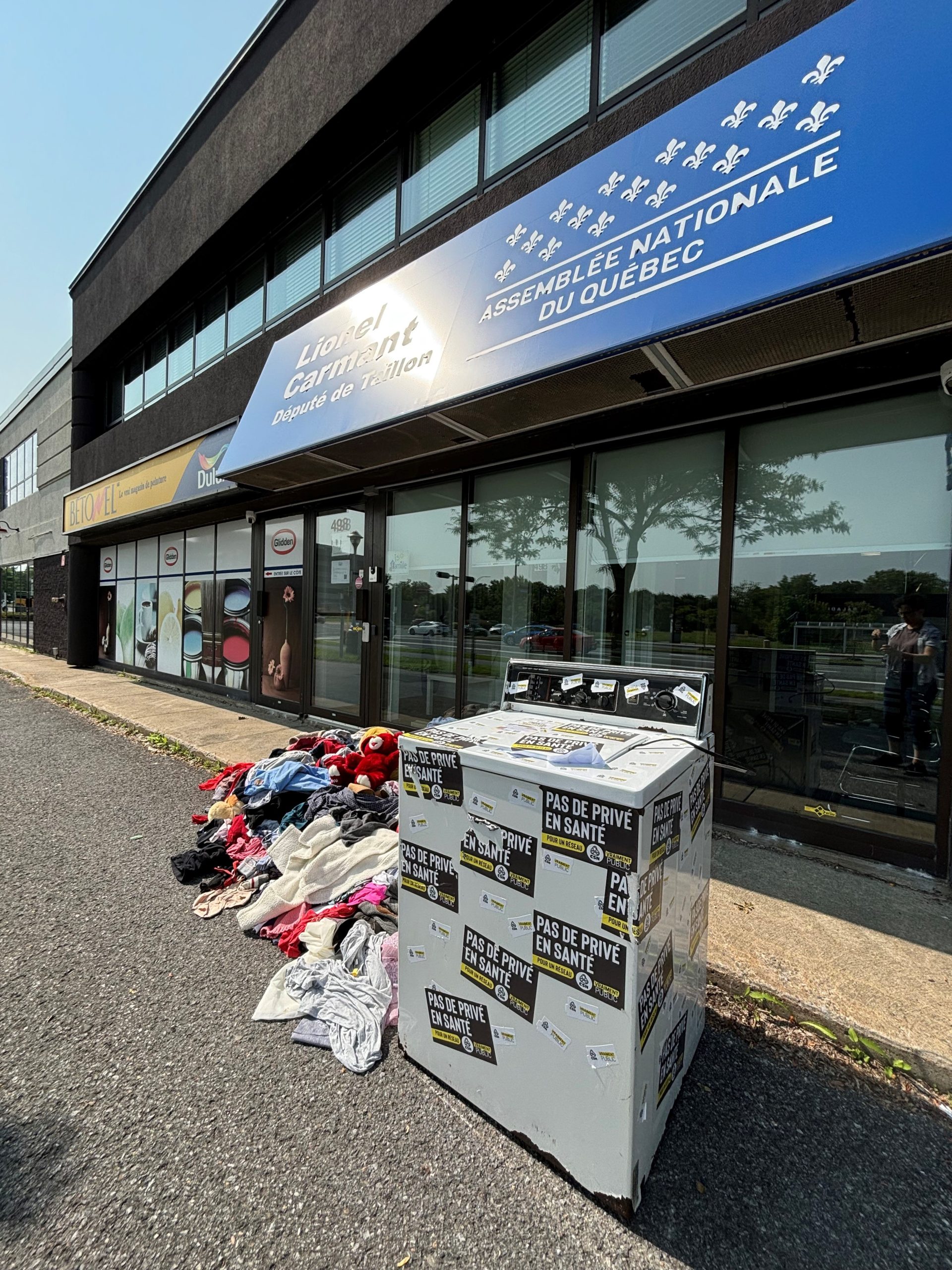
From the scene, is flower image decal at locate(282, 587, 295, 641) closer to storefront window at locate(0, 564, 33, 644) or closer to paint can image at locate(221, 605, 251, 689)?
paint can image at locate(221, 605, 251, 689)

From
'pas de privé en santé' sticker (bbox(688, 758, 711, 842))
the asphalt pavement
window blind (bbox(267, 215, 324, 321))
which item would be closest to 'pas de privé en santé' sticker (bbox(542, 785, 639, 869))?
'pas de privé en santé' sticker (bbox(688, 758, 711, 842))

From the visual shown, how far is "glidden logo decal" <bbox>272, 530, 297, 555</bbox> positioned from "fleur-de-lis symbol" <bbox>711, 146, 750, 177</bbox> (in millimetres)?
6589

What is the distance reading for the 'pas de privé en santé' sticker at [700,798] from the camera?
2.01m

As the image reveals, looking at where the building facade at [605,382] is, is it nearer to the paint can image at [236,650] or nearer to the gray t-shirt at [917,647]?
the gray t-shirt at [917,647]

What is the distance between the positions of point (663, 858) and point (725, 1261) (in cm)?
100

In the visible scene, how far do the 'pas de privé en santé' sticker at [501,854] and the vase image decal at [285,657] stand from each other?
7.16m

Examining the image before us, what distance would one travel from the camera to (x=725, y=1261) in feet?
4.95

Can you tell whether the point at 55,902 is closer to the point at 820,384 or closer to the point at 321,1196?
the point at 321,1196

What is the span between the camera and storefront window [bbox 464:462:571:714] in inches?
215

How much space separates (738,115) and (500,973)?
453cm

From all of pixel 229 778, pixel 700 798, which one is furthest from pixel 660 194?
pixel 229 778

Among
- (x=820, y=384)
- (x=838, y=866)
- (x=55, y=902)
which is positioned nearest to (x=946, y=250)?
(x=820, y=384)

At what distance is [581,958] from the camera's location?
5.41ft

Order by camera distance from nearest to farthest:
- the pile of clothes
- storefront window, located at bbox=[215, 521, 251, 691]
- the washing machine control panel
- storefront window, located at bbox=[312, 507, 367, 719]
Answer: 1. the washing machine control panel
2. the pile of clothes
3. storefront window, located at bbox=[312, 507, 367, 719]
4. storefront window, located at bbox=[215, 521, 251, 691]
